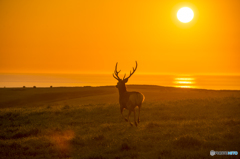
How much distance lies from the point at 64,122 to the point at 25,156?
7.72 meters

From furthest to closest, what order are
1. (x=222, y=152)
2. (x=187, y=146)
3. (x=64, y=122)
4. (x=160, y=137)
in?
(x=64, y=122) < (x=160, y=137) < (x=187, y=146) < (x=222, y=152)

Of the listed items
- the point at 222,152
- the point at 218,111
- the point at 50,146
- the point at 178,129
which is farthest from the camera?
the point at 218,111

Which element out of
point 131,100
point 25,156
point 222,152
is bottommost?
point 25,156

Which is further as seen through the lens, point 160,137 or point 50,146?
point 160,137

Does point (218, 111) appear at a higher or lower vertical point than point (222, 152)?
higher

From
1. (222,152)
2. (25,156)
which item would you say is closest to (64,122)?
(25,156)

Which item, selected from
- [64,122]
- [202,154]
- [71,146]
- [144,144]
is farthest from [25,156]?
[64,122]

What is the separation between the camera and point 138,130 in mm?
11594

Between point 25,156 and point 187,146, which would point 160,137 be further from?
point 25,156

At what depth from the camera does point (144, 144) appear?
920 centimetres

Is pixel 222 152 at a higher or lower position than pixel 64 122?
lower

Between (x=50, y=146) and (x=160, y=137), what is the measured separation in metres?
4.52

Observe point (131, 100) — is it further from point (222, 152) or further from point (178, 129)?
point (222, 152)

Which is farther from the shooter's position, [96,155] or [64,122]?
[64,122]
